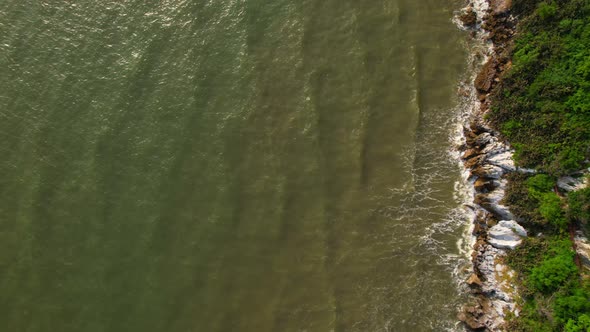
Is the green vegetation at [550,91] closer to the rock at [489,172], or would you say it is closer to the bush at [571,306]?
the rock at [489,172]

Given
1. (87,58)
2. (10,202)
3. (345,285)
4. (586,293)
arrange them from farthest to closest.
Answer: (87,58), (10,202), (345,285), (586,293)

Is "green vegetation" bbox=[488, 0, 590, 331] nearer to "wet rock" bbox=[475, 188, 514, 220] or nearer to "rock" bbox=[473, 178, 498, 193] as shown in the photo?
"wet rock" bbox=[475, 188, 514, 220]

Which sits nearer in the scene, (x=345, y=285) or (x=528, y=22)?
(x=345, y=285)

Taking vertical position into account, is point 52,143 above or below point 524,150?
above

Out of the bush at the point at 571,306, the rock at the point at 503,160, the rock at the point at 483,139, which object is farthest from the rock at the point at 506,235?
the rock at the point at 483,139

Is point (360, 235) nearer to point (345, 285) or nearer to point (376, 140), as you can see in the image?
point (345, 285)

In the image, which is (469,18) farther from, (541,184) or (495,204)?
(495,204)

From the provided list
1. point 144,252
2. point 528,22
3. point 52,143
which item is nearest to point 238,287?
point 144,252
